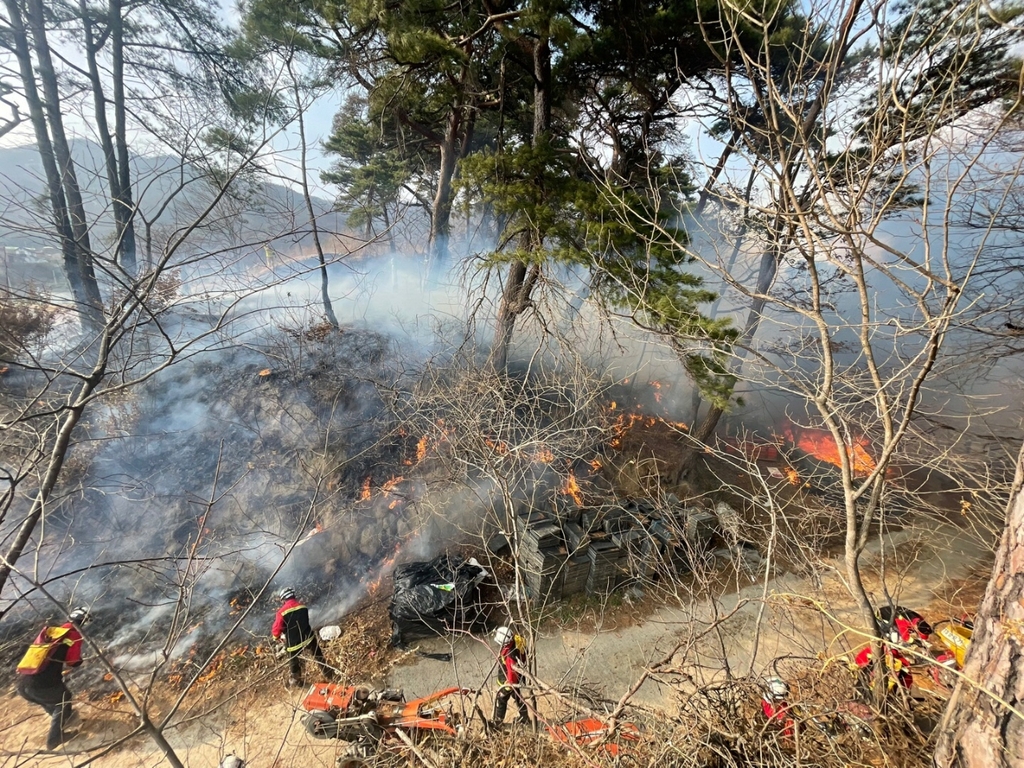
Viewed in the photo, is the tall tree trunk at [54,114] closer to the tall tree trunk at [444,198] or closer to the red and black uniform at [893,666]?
the tall tree trunk at [444,198]

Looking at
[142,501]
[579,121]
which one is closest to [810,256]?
[579,121]

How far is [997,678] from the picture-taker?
199 centimetres

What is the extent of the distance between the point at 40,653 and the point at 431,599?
13.5ft

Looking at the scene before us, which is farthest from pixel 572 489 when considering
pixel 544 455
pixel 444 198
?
pixel 444 198

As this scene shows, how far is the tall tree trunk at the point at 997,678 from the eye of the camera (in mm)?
1921

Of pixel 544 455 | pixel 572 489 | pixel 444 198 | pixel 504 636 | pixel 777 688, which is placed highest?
pixel 444 198

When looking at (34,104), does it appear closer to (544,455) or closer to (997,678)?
(544,455)

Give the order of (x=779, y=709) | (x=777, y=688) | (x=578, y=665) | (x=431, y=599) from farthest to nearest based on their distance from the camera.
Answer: (x=431, y=599)
(x=578, y=665)
(x=777, y=688)
(x=779, y=709)

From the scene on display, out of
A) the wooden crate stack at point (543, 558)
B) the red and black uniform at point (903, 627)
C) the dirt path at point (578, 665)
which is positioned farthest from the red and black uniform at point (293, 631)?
the red and black uniform at point (903, 627)

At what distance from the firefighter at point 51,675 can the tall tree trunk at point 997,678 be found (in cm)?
711

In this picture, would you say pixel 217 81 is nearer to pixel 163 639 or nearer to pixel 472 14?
pixel 472 14

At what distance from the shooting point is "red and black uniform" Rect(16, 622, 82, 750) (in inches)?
165

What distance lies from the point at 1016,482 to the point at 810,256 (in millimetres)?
1629

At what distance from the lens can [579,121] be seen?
7805 mm
